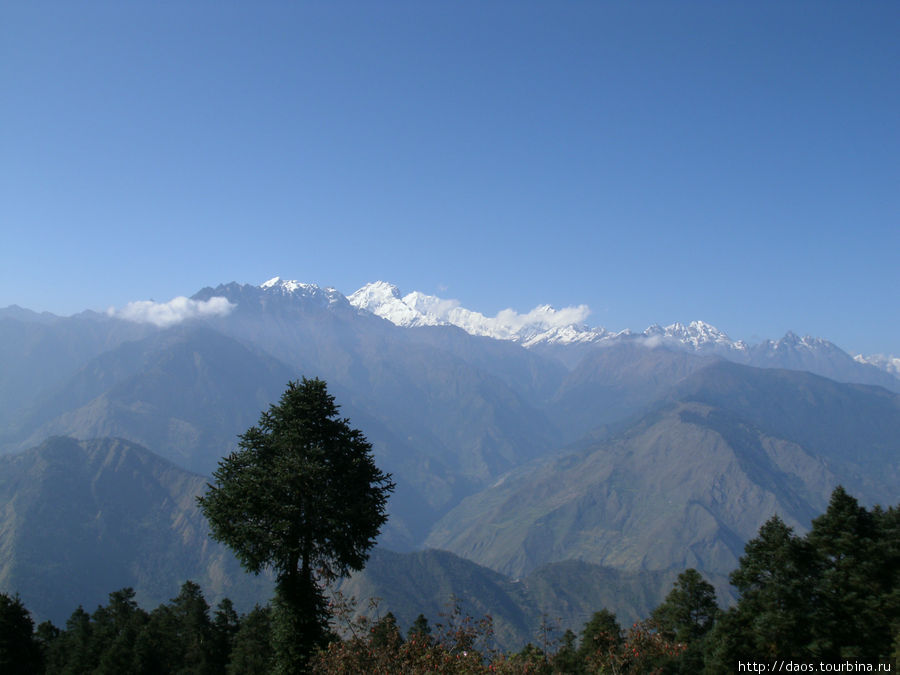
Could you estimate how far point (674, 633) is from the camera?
43719mm

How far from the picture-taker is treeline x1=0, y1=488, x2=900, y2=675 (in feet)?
54.7

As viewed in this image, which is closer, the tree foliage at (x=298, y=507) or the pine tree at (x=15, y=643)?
the tree foliage at (x=298, y=507)

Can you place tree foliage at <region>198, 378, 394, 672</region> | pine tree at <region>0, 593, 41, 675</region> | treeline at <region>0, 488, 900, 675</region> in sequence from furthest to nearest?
pine tree at <region>0, 593, 41, 675</region> < tree foliage at <region>198, 378, 394, 672</region> < treeline at <region>0, 488, 900, 675</region>

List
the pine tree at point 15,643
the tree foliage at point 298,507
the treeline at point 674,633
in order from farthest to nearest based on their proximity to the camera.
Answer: the pine tree at point 15,643 < the tree foliage at point 298,507 < the treeline at point 674,633

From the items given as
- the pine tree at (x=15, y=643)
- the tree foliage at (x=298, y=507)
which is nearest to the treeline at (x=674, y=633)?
the pine tree at (x=15, y=643)

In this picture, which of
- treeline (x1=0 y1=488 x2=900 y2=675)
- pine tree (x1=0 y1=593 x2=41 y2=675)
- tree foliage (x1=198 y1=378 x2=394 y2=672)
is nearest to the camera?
treeline (x1=0 y1=488 x2=900 y2=675)

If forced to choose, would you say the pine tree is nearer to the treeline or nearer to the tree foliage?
the treeline

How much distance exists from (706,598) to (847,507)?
1874cm

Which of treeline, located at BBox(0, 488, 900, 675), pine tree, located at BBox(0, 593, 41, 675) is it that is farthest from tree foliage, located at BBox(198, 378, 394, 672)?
pine tree, located at BBox(0, 593, 41, 675)

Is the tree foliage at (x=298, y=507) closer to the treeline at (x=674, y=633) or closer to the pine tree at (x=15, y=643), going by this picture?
the treeline at (x=674, y=633)

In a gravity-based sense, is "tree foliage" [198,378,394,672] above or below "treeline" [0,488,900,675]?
above

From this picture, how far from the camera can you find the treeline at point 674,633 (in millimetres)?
16672

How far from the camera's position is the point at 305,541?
25672mm

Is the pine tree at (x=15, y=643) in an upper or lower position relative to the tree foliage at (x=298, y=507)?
lower
